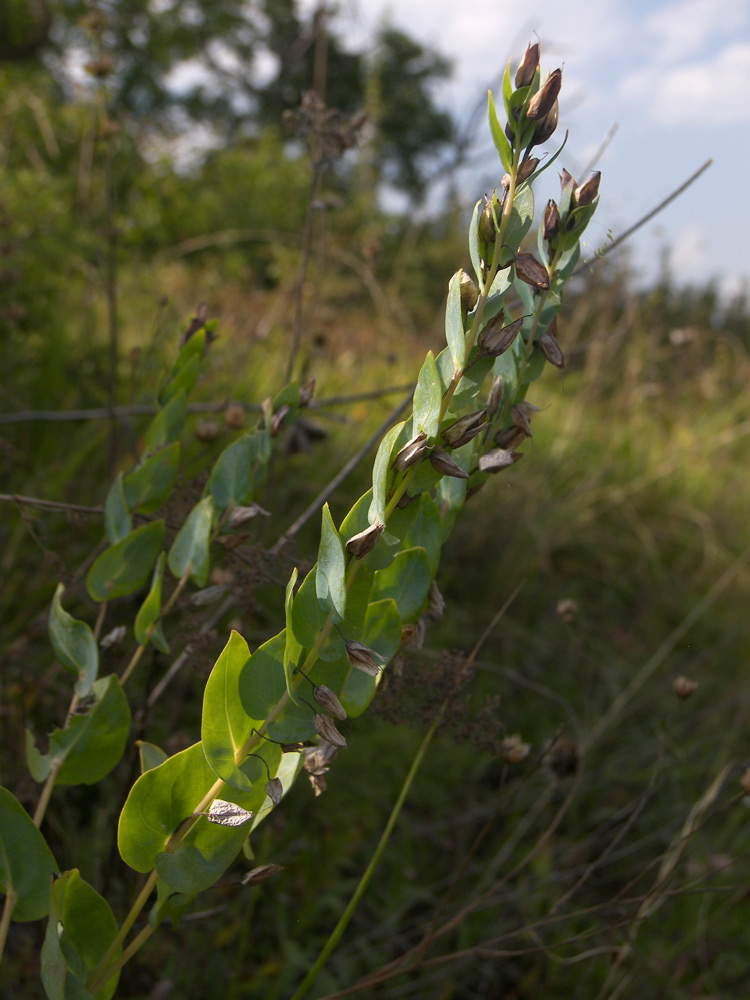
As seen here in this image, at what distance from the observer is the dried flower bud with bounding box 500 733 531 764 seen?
0.89 m

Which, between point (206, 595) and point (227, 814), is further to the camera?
point (206, 595)

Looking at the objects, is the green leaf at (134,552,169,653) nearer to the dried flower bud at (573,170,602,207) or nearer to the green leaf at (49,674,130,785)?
the green leaf at (49,674,130,785)

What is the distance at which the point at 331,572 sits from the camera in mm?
479

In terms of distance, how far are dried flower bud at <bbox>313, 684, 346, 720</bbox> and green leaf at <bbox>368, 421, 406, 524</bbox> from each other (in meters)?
0.12

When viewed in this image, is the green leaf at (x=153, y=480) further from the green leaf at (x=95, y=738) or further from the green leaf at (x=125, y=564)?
the green leaf at (x=95, y=738)

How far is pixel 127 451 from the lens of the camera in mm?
2031

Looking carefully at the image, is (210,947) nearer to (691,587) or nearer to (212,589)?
(212,589)

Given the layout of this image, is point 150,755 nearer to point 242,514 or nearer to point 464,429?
point 242,514

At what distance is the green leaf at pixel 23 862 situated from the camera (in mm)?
563

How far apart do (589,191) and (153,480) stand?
504mm

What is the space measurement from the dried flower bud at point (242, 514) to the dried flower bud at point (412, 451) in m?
0.28

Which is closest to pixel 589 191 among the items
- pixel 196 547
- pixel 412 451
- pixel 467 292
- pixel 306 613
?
pixel 467 292

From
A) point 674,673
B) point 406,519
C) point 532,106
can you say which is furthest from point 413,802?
point 532,106

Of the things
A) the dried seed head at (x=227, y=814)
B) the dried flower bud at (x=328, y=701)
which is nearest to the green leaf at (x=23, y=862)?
the dried seed head at (x=227, y=814)
